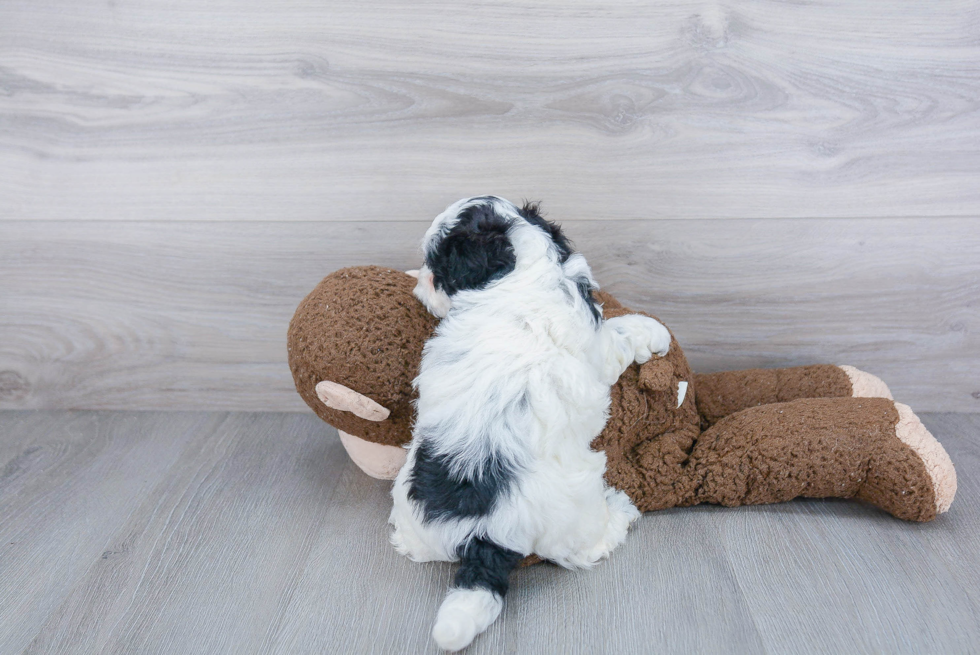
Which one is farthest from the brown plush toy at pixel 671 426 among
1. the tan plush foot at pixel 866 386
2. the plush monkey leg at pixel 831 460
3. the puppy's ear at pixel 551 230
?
the puppy's ear at pixel 551 230

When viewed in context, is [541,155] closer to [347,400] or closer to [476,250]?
[476,250]

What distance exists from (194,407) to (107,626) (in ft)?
1.97

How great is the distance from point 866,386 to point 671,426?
14.4 inches

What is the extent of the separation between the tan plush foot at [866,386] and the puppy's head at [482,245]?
0.59 metres

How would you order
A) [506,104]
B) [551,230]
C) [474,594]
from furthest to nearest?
[506,104] < [551,230] < [474,594]

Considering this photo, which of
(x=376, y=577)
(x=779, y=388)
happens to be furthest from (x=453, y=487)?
(x=779, y=388)

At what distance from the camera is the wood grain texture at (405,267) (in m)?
1.22

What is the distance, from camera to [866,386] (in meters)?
1.15

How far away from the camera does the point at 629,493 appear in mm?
1018

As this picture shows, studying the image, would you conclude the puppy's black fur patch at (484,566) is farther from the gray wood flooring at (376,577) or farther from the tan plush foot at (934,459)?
the tan plush foot at (934,459)

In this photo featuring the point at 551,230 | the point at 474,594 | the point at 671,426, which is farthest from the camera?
the point at 671,426

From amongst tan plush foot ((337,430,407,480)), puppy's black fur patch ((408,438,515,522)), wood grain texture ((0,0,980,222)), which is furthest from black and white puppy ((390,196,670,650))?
wood grain texture ((0,0,980,222))

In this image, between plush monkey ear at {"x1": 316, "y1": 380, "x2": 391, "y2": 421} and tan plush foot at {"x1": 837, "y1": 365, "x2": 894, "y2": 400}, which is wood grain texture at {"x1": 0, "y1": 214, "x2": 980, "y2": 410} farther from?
plush monkey ear at {"x1": 316, "y1": 380, "x2": 391, "y2": 421}

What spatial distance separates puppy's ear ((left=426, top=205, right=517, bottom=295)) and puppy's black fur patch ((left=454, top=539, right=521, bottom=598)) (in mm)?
323
